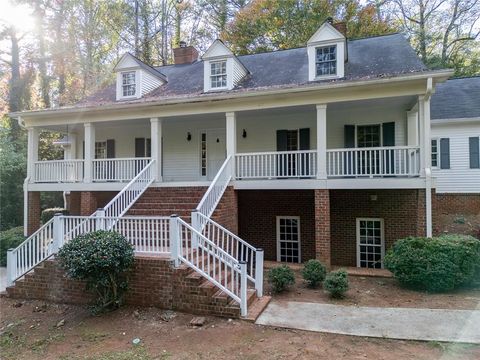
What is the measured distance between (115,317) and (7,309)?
8.88ft

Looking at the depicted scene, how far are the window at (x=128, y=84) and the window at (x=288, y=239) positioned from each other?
7663 millimetres

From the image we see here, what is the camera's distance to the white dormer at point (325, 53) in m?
11.2

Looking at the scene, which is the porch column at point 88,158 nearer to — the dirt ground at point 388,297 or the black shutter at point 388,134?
the dirt ground at point 388,297

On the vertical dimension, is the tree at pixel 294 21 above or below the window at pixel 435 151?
above

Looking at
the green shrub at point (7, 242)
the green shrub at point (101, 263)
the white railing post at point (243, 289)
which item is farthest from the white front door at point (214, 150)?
the white railing post at point (243, 289)

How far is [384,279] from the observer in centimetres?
907

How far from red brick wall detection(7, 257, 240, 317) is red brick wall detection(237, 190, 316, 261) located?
596 centimetres

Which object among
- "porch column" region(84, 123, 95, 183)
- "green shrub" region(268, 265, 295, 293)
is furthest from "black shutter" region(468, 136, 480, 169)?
"porch column" region(84, 123, 95, 183)

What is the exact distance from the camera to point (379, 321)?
5.97 metres

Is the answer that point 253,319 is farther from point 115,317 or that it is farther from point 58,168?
point 58,168

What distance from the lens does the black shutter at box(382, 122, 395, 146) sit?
37.5 ft

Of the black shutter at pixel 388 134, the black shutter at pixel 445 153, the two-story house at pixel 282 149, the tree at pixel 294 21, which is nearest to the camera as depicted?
the two-story house at pixel 282 149

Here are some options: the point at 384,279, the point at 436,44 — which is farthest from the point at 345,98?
the point at 436,44

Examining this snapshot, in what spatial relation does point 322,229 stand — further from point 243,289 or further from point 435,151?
point 435,151
